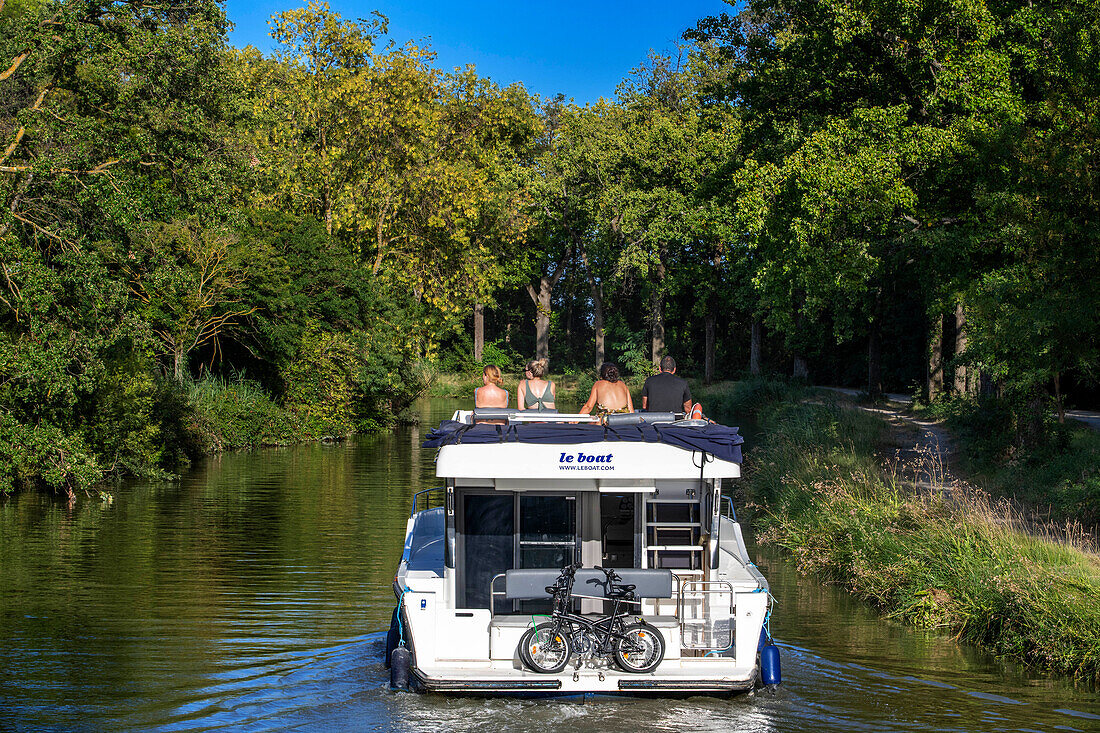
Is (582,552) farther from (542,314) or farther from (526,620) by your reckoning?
(542,314)

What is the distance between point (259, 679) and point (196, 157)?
14159mm

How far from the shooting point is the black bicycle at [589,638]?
952 cm

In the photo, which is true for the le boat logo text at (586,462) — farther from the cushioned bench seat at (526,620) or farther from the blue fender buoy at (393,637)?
the blue fender buoy at (393,637)

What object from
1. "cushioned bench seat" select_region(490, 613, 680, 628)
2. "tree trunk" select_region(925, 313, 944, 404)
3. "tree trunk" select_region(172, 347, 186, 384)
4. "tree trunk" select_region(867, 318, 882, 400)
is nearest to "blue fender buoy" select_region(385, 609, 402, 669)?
"cushioned bench seat" select_region(490, 613, 680, 628)

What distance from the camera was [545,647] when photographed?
9.55 m

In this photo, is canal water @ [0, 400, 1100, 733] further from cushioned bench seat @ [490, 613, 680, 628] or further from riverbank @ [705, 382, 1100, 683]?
cushioned bench seat @ [490, 613, 680, 628]

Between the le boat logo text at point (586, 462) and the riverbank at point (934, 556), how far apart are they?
5.22 meters

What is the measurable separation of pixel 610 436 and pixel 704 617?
1.94m

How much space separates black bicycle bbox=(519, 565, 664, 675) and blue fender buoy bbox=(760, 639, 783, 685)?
1151mm

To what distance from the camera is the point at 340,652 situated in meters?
11.6

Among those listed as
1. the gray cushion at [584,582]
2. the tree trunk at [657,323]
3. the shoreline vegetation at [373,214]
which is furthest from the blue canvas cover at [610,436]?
the tree trunk at [657,323]

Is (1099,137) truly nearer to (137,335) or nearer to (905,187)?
(905,187)

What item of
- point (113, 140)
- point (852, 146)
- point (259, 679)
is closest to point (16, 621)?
point (259, 679)

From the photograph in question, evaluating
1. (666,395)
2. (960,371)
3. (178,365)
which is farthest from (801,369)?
(666,395)
